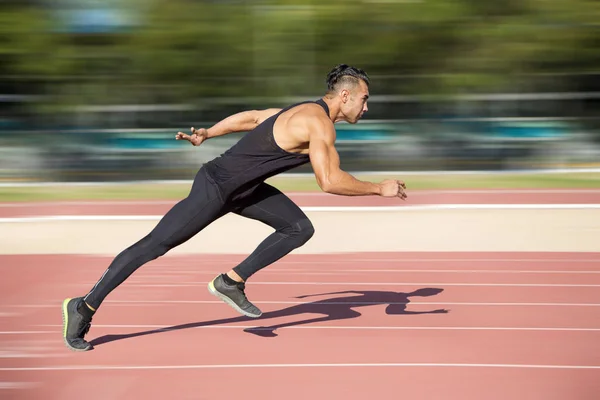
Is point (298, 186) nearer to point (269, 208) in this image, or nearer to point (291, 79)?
point (291, 79)

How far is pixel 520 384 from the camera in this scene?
5738 millimetres

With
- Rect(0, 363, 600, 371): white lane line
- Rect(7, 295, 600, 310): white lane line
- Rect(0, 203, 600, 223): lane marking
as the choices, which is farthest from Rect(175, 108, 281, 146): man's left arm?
Rect(0, 203, 600, 223): lane marking

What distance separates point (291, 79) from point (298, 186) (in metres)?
2.40

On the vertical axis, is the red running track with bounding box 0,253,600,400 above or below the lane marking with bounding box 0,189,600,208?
below

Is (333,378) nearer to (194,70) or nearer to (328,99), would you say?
(328,99)

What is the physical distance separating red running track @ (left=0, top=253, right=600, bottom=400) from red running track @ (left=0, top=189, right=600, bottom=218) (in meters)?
3.58

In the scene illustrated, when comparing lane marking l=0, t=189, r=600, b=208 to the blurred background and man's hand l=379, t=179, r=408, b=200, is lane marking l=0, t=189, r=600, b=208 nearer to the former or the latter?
the blurred background

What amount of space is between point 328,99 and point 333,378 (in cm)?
177

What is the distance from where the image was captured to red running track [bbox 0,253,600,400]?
573cm

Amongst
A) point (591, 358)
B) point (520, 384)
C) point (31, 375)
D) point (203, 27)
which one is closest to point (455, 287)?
point (591, 358)

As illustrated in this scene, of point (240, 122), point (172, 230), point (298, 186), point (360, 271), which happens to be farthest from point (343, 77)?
point (298, 186)

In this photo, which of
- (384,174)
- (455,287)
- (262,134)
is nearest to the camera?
(262,134)

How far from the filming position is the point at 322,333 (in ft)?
23.4

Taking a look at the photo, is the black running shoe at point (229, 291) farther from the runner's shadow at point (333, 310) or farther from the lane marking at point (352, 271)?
the lane marking at point (352, 271)
